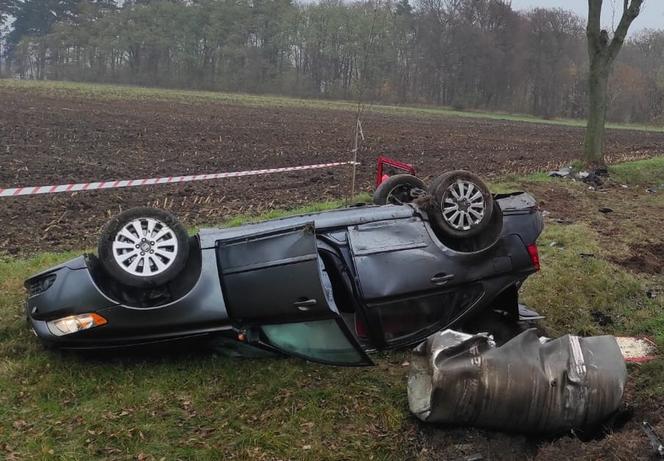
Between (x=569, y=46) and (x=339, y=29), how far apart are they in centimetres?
Result: 2402

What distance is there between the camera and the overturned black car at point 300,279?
12.6ft

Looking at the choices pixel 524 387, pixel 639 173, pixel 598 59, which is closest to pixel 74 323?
pixel 524 387

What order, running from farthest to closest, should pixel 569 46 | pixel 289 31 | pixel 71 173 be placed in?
pixel 289 31 < pixel 569 46 < pixel 71 173

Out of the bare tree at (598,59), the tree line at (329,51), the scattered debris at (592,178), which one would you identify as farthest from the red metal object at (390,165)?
the tree line at (329,51)

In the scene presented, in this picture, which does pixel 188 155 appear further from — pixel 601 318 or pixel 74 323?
pixel 74 323

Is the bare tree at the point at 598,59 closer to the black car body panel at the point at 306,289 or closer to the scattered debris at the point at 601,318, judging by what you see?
the scattered debris at the point at 601,318

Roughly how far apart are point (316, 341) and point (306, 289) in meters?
0.38

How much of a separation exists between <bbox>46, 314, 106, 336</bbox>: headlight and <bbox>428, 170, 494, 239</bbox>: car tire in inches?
93.2

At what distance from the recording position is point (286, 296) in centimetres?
380

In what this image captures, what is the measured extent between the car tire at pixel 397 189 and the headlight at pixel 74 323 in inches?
105

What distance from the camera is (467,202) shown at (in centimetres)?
458

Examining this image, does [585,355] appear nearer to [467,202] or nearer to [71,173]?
[467,202]

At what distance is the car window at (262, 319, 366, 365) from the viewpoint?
3789 mm

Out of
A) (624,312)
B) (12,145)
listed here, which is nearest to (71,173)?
(12,145)
